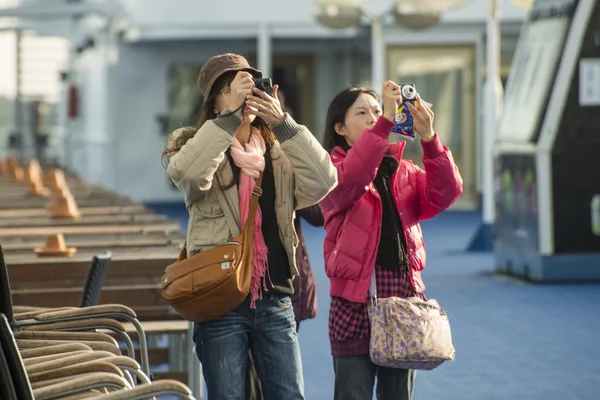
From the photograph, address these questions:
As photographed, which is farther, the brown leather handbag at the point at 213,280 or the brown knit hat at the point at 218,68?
the brown knit hat at the point at 218,68

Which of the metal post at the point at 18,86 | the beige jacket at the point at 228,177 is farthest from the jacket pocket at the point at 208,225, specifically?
the metal post at the point at 18,86

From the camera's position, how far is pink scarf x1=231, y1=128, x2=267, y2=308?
409 cm

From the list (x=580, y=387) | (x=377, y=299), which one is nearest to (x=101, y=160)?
(x=580, y=387)

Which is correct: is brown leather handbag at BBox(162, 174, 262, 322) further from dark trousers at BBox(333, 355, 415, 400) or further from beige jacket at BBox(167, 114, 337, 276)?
dark trousers at BBox(333, 355, 415, 400)

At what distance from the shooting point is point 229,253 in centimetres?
400

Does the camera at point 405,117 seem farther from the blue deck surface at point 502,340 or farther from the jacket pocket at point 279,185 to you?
the blue deck surface at point 502,340

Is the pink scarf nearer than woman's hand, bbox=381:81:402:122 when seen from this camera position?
Yes

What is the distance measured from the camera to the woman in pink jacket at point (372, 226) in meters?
4.41

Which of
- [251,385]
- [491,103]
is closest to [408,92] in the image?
[251,385]

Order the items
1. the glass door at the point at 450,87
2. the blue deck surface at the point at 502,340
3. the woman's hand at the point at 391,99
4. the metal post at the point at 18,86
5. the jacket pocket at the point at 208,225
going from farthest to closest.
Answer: the metal post at the point at 18,86
the glass door at the point at 450,87
the blue deck surface at the point at 502,340
the woman's hand at the point at 391,99
the jacket pocket at the point at 208,225

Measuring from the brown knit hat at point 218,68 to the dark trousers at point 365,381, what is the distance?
1.07 m

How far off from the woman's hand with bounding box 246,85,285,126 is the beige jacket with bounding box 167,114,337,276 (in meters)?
0.04

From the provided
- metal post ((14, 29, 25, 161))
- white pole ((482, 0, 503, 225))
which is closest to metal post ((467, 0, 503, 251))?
white pole ((482, 0, 503, 225))

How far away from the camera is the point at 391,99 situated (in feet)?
14.1
